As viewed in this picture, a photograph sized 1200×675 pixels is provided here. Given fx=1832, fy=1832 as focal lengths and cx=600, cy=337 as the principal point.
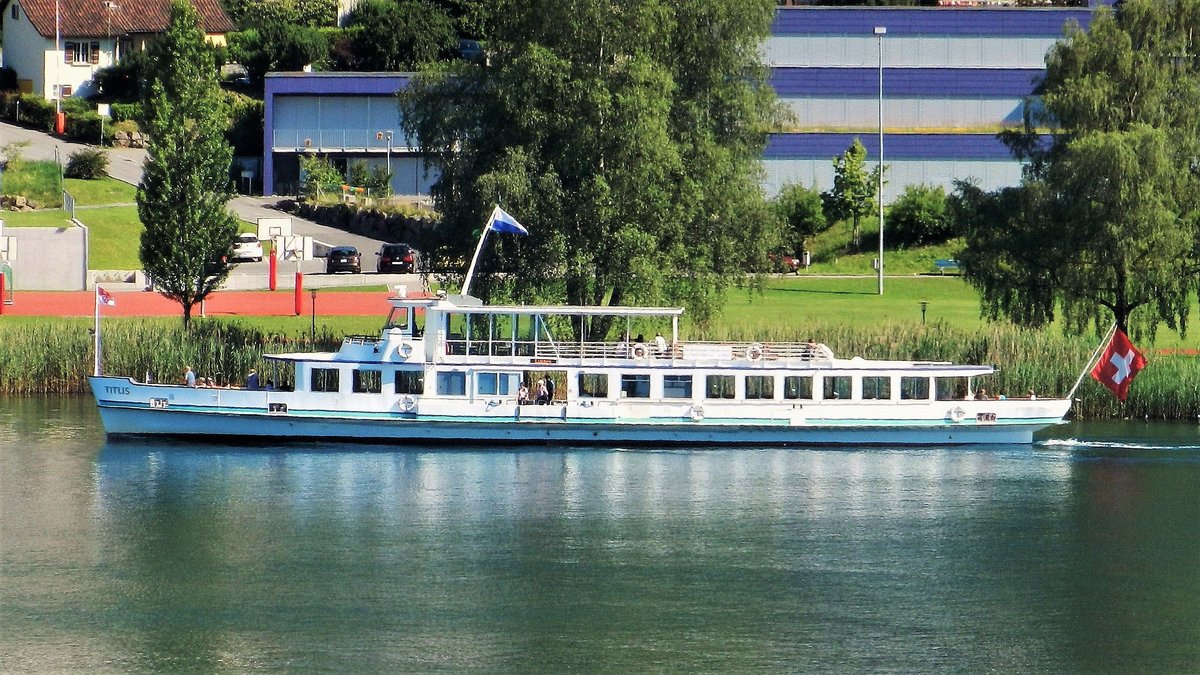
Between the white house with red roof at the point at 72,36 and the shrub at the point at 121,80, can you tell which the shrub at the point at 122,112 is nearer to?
the shrub at the point at 121,80

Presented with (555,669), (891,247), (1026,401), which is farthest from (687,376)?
(891,247)

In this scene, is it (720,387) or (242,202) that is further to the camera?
(242,202)

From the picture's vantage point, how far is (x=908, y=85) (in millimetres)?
114000

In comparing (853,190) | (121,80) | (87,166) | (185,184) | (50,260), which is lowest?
(50,260)

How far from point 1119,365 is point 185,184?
3602 centimetres

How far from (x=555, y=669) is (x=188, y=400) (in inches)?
1095

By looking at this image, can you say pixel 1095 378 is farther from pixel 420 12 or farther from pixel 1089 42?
pixel 420 12

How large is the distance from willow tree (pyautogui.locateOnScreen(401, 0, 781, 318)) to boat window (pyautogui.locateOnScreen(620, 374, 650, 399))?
6.61 m

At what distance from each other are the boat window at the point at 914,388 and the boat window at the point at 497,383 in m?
12.6

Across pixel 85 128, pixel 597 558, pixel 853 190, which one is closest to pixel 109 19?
pixel 85 128

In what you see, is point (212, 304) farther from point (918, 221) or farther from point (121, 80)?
point (121, 80)

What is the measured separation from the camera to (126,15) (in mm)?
133125

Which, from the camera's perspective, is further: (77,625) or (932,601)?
(932,601)

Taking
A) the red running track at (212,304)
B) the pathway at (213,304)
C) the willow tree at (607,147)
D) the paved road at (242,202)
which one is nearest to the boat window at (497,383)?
the willow tree at (607,147)
